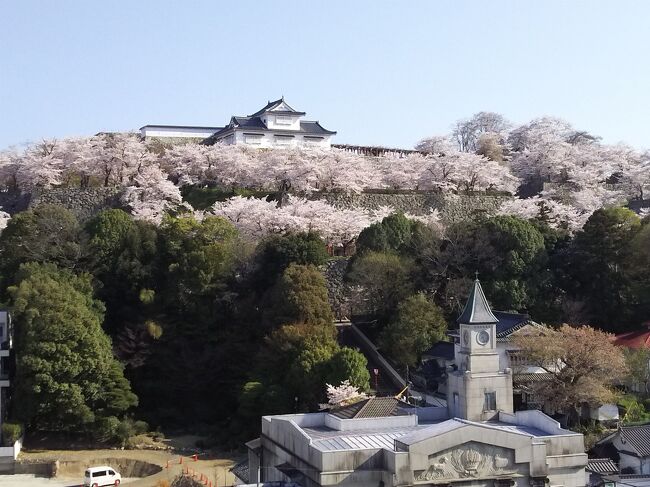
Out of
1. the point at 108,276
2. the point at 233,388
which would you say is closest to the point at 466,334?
the point at 233,388

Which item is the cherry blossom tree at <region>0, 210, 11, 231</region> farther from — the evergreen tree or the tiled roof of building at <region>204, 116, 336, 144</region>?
the tiled roof of building at <region>204, 116, 336, 144</region>

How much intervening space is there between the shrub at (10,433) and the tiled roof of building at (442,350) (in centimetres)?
1340

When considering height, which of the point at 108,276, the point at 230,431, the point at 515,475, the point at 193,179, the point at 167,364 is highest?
the point at 193,179

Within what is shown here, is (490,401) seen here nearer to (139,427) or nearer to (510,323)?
(510,323)

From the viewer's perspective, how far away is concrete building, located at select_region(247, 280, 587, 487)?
17.4 m

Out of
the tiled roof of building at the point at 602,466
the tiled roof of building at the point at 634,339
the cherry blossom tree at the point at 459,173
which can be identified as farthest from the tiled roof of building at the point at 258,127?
the tiled roof of building at the point at 602,466

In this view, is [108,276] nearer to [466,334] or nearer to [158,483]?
[158,483]

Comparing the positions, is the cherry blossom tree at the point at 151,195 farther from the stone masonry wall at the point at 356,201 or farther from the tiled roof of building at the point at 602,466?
the tiled roof of building at the point at 602,466

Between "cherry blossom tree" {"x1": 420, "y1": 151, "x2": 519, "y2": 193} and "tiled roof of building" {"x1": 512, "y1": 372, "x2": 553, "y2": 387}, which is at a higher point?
"cherry blossom tree" {"x1": 420, "y1": 151, "x2": 519, "y2": 193}

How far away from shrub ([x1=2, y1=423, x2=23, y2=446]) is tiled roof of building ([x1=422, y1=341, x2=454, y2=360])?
13397mm

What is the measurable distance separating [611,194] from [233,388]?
90.4 feet

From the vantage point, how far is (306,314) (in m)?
31.1

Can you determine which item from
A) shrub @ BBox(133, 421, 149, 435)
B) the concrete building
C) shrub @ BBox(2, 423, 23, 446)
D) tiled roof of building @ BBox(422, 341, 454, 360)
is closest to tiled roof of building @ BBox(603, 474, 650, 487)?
the concrete building

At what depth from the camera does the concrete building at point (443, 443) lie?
57.1 ft
